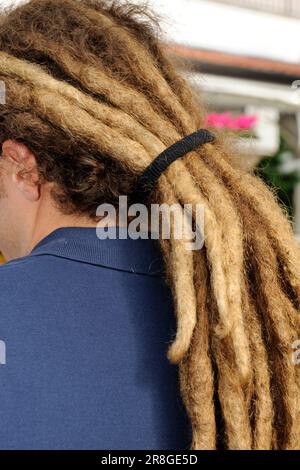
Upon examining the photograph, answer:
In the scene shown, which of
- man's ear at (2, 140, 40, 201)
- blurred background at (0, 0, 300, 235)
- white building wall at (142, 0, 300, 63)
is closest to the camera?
man's ear at (2, 140, 40, 201)

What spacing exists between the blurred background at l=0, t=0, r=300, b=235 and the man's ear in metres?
5.20

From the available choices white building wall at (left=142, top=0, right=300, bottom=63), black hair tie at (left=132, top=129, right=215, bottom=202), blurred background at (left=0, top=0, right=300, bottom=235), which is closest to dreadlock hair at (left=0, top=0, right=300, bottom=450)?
black hair tie at (left=132, top=129, right=215, bottom=202)

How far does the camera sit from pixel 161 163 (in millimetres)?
1306

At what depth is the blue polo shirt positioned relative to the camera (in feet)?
3.69

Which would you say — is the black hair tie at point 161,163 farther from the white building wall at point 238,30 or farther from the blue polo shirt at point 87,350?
the white building wall at point 238,30

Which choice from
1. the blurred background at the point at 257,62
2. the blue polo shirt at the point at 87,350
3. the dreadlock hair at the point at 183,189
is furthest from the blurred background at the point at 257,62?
the blue polo shirt at the point at 87,350

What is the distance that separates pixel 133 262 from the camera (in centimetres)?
130

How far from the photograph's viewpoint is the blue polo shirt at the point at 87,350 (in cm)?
113

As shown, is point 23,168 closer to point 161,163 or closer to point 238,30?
point 161,163

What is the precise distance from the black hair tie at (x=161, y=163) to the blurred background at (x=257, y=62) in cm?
521

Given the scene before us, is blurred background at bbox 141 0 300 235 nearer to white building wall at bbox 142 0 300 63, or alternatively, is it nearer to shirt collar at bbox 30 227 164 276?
white building wall at bbox 142 0 300 63

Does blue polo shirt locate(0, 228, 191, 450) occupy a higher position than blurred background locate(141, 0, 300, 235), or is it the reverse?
blurred background locate(141, 0, 300, 235)
